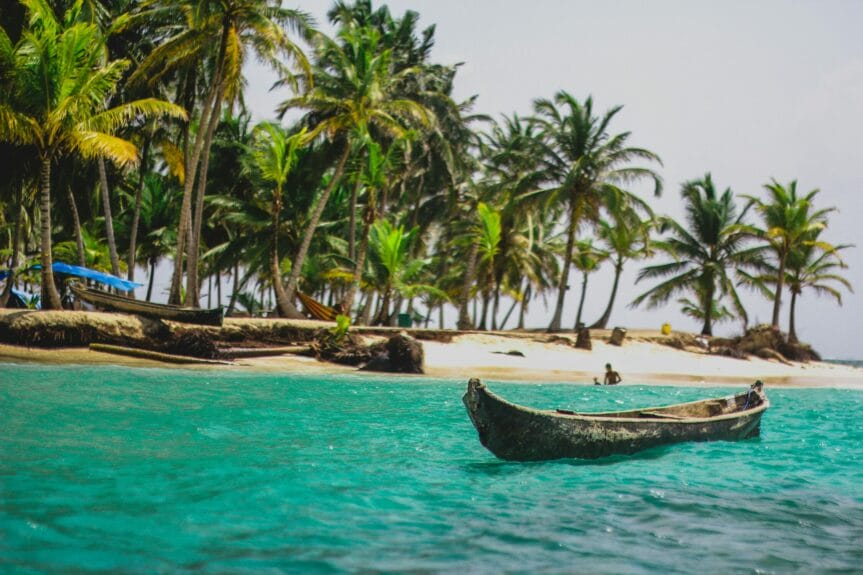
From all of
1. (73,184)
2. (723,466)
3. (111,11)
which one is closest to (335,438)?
(723,466)

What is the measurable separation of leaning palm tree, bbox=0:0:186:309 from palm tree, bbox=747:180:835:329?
30168mm

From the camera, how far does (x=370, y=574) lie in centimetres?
494

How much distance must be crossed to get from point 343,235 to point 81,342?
19491 millimetres

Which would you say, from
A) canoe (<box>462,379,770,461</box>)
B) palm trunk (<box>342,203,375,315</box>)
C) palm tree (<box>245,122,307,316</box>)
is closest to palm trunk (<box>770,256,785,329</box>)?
Result: palm trunk (<box>342,203,375,315</box>)

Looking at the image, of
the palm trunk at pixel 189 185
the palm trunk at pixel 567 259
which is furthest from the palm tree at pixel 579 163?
the palm trunk at pixel 189 185

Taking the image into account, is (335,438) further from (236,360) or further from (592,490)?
(236,360)

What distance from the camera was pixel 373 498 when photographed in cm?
707

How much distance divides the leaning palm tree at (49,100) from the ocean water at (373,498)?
8228 millimetres

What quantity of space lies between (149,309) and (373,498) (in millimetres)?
15924

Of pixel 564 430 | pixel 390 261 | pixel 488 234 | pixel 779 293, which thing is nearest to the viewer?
pixel 564 430

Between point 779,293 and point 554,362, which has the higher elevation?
point 779,293

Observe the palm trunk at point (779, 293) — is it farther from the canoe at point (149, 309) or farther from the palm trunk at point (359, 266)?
the canoe at point (149, 309)

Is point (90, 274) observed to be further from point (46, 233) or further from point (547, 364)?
point (547, 364)

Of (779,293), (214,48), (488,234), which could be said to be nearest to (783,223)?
(779,293)
